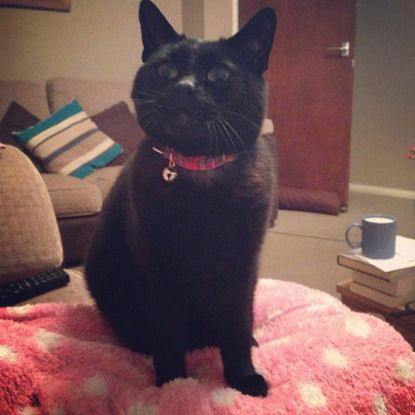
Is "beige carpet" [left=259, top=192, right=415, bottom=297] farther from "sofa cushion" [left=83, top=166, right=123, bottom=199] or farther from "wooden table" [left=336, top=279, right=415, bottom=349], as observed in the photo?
"sofa cushion" [left=83, top=166, right=123, bottom=199]

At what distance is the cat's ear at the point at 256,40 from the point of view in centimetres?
77

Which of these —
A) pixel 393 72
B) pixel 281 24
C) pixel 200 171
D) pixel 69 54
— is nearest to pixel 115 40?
pixel 69 54

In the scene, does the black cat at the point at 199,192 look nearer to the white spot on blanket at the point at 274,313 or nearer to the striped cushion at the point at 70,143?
the white spot on blanket at the point at 274,313

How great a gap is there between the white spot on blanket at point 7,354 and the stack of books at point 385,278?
3.06ft

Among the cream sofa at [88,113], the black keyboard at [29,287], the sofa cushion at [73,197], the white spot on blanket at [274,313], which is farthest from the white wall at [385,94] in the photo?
the black keyboard at [29,287]

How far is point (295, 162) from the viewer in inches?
136

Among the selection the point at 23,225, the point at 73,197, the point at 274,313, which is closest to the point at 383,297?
the point at 274,313

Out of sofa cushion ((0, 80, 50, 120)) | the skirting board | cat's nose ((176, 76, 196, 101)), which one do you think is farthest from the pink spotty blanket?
the skirting board

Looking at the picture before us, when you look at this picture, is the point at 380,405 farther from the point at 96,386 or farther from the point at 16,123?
the point at 16,123

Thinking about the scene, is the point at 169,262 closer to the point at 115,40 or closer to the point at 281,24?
the point at 115,40

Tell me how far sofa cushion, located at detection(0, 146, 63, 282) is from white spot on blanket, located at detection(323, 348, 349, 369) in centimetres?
57

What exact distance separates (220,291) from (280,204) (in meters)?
2.61

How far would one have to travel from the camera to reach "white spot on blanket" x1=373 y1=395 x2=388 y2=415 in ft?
2.21

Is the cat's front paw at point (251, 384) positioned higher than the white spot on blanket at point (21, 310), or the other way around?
the white spot on blanket at point (21, 310)
